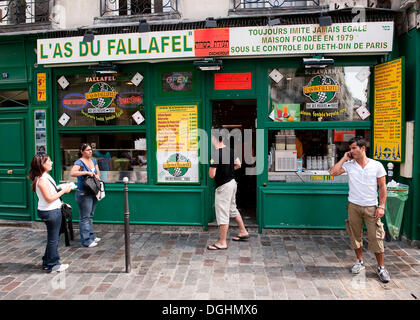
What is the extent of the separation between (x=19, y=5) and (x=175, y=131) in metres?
4.54

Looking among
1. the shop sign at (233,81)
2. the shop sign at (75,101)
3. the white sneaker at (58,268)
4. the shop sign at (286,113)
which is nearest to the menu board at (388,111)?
the shop sign at (286,113)

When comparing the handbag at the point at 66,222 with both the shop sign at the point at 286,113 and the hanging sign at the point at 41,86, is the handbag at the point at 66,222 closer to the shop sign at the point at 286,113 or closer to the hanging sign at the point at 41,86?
the hanging sign at the point at 41,86

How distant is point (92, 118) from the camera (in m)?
6.99

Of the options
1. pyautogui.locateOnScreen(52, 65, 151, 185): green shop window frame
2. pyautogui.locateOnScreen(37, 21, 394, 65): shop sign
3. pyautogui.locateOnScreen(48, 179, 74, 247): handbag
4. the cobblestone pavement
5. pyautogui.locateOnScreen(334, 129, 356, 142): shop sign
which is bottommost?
the cobblestone pavement

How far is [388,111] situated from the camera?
5.90 metres

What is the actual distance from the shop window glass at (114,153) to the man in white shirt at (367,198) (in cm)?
406

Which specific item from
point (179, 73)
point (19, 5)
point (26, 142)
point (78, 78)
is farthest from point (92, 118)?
point (19, 5)

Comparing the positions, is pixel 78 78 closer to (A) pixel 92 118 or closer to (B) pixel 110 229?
(A) pixel 92 118

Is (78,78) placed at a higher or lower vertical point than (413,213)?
higher

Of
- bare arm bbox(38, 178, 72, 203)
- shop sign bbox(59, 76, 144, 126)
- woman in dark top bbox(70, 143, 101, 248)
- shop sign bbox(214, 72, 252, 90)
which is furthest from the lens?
shop sign bbox(59, 76, 144, 126)

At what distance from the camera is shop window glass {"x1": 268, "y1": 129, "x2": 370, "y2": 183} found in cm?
655

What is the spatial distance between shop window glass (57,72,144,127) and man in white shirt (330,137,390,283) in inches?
164

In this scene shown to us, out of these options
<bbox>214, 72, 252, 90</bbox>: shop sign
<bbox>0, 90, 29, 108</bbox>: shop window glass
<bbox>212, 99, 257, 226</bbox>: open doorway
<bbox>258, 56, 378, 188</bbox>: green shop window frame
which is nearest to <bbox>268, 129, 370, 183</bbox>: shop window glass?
<bbox>258, 56, 378, 188</bbox>: green shop window frame

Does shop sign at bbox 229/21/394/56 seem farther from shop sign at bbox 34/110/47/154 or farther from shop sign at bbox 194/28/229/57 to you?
shop sign at bbox 34/110/47/154
